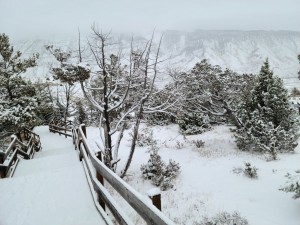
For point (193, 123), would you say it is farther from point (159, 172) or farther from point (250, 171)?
point (250, 171)

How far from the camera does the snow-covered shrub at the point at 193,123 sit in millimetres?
22019

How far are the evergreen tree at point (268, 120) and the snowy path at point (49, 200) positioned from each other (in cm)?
1072

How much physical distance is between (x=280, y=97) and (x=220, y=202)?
877 centimetres

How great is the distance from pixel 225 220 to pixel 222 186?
313 cm

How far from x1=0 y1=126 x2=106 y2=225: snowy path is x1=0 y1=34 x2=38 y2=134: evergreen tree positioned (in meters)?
12.4

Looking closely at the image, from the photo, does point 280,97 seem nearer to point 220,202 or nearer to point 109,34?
point 220,202

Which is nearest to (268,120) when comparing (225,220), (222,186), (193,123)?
(222,186)

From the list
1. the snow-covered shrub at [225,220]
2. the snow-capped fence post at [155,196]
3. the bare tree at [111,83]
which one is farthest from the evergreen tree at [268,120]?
the snow-capped fence post at [155,196]

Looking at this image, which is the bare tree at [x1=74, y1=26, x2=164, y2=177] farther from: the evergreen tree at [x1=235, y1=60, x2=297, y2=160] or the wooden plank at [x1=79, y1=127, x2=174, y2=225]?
the evergreen tree at [x1=235, y1=60, x2=297, y2=160]

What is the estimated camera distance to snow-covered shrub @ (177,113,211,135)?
2202cm

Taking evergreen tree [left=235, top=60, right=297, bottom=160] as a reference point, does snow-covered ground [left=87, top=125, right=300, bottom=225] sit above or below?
below

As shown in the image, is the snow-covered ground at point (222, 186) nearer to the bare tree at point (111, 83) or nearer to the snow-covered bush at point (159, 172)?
the snow-covered bush at point (159, 172)

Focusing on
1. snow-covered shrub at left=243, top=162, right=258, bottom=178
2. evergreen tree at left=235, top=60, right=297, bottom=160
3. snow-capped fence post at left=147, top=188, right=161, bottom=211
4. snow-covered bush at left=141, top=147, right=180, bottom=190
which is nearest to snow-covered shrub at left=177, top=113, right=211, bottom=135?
evergreen tree at left=235, top=60, right=297, bottom=160

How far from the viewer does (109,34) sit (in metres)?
10.7
